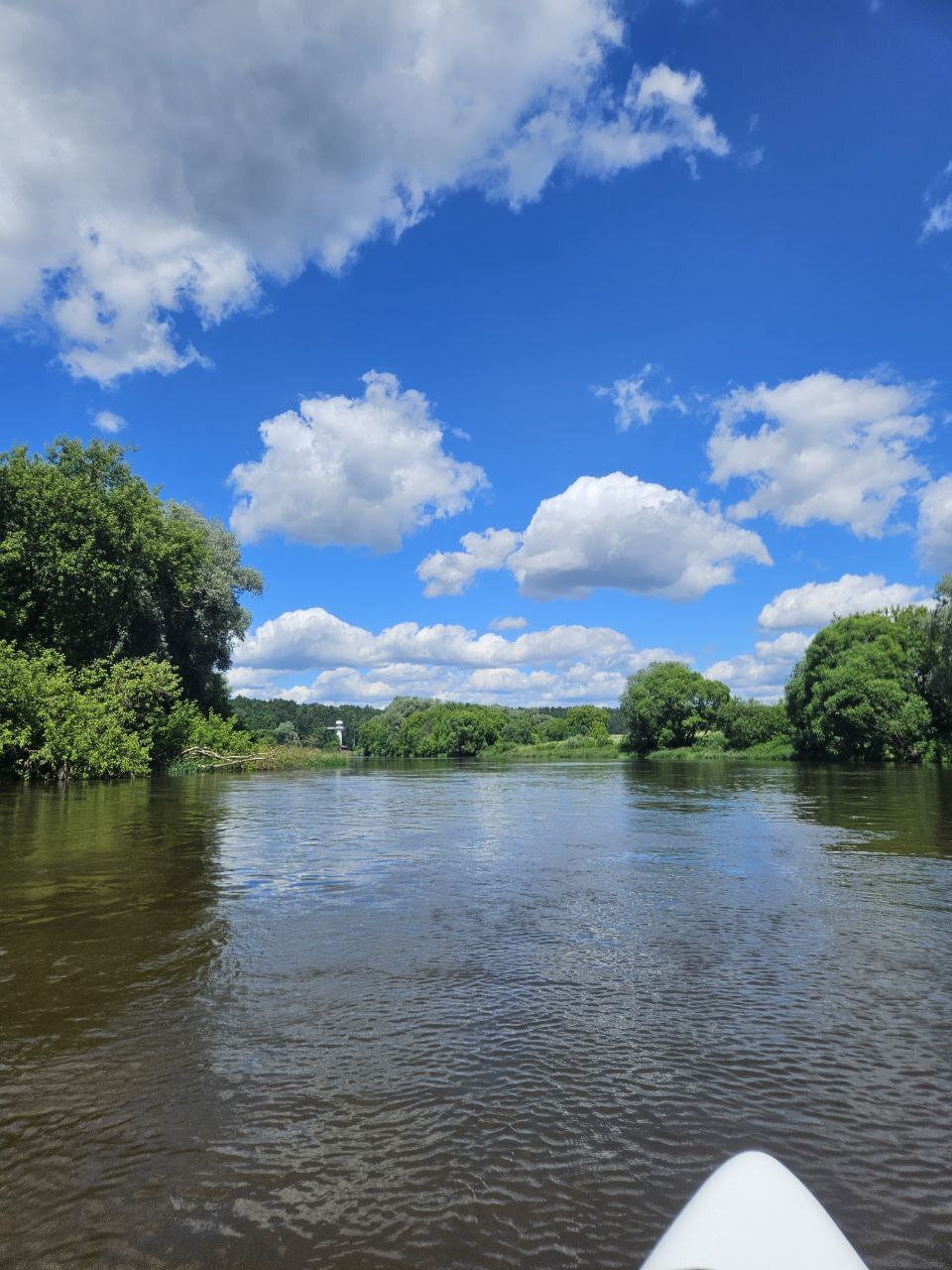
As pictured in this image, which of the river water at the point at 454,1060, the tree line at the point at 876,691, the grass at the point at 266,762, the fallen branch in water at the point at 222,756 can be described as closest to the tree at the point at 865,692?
the tree line at the point at 876,691

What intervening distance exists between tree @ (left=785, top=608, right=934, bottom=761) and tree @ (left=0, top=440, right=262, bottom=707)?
48.9 metres

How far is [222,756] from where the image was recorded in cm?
4984

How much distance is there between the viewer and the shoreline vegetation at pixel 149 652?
3769cm

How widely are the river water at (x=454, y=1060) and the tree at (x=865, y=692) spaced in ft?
180

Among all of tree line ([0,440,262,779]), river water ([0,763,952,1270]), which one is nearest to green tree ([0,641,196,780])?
tree line ([0,440,262,779])

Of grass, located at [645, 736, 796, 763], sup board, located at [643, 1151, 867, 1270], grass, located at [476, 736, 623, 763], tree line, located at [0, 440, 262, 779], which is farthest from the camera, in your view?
grass, located at [476, 736, 623, 763]

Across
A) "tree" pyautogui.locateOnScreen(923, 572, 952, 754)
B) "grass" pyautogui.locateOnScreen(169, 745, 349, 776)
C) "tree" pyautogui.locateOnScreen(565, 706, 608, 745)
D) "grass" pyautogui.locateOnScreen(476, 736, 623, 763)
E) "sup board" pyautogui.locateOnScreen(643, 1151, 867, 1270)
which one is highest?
"tree" pyautogui.locateOnScreen(923, 572, 952, 754)

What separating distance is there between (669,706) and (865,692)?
44368mm

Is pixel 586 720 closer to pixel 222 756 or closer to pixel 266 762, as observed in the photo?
Answer: pixel 266 762

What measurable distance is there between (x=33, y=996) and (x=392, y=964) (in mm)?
2943

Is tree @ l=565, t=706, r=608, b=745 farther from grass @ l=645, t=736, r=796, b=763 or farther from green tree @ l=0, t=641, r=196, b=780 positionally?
green tree @ l=0, t=641, r=196, b=780

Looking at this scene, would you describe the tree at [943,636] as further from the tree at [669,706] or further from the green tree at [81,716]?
the tree at [669,706]

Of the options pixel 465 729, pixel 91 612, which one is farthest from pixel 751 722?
pixel 91 612

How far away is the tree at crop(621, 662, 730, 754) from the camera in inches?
4139
